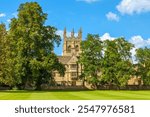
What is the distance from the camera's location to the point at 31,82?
67250mm

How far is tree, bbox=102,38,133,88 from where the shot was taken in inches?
3130

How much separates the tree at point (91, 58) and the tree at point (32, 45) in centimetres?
1422

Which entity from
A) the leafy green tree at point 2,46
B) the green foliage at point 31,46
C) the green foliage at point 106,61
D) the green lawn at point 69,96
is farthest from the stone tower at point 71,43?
the green lawn at point 69,96

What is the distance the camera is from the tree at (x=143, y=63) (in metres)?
86.6

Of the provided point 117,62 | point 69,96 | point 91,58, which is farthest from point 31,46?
point 69,96

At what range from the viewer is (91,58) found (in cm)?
8312

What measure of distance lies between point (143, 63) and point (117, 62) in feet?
34.4

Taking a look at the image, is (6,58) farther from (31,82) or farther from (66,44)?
(66,44)

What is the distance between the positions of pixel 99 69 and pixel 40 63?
908 inches

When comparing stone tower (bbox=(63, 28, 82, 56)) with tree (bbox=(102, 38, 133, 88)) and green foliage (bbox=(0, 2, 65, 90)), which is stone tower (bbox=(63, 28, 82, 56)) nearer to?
tree (bbox=(102, 38, 133, 88))

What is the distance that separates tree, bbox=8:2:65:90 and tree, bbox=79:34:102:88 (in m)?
14.2

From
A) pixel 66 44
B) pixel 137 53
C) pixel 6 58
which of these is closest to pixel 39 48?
pixel 6 58

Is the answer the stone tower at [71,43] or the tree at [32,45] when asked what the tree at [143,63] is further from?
the stone tower at [71,43]

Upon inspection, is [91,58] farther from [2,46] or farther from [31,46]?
[2,46]
